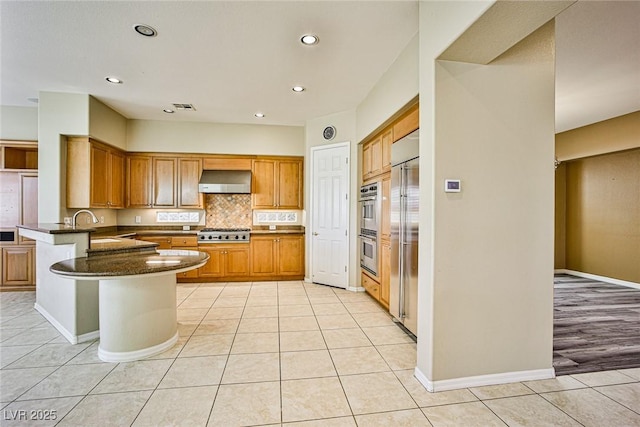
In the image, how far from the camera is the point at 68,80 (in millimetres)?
3586

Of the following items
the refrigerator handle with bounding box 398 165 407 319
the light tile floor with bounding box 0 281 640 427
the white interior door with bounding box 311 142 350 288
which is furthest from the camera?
the white interior door with bounding box 311 142 350 288

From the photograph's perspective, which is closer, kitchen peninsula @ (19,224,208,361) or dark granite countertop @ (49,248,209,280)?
dark granite countertop @ (49,248,209,280)

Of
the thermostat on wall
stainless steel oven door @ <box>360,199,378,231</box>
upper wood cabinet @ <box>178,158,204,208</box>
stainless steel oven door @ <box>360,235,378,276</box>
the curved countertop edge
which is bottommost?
stainless steel oven door @ <box>360,235,378,276</box>

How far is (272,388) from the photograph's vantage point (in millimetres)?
2080

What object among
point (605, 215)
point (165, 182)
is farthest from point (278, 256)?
point (605, 215)

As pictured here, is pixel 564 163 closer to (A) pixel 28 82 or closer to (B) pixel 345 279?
(B) pixel 345 279

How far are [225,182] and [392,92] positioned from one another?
3310 mm

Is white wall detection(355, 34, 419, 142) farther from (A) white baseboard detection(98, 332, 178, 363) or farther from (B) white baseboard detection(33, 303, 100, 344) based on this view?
(B) white baseboard detection(33, 303, 100, 344)

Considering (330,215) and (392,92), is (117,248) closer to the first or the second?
(330,215)

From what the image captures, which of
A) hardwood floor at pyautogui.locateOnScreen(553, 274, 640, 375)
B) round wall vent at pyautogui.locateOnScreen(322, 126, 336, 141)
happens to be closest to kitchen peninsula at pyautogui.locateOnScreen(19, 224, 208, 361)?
round wall vent at pyautogui.locateOnScreen(322, 126, 336, 141)

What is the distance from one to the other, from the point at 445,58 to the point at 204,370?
117 inches

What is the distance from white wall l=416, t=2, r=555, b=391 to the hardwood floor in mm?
583

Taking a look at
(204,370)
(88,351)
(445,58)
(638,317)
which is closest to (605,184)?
(638,317)

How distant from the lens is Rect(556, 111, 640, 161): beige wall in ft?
14.7
